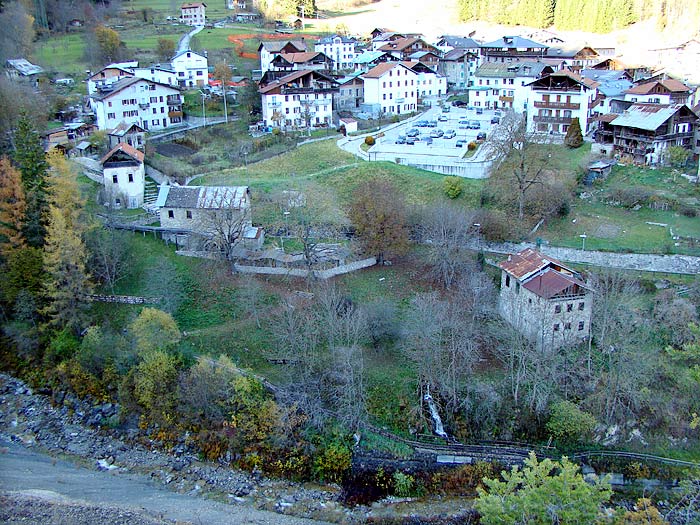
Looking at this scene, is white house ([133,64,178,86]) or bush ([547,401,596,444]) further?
white house ([133,64,178,86])

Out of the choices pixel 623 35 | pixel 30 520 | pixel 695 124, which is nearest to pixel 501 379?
pixel 30 520

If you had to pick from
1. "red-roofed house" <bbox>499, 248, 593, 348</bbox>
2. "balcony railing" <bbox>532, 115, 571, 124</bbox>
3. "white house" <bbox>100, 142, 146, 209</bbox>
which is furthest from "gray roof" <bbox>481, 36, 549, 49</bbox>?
"red-roofed house" <bbox>499, 248, 593, 348</bbox>

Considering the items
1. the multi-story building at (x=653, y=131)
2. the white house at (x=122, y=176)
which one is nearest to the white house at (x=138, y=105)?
the white house at (x=122, y=176)

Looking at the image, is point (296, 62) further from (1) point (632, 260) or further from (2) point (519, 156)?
(1) point (632, 260)

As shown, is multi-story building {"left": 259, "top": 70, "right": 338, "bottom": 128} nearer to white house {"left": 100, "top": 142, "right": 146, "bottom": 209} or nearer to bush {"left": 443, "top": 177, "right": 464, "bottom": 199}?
white house {"left": 100, "top": 142, "right": 146, "bottom": 209}

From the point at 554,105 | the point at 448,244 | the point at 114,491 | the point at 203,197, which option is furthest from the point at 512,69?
the point at 114,491

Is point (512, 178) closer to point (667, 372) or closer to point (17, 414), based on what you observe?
point (667, 372)
